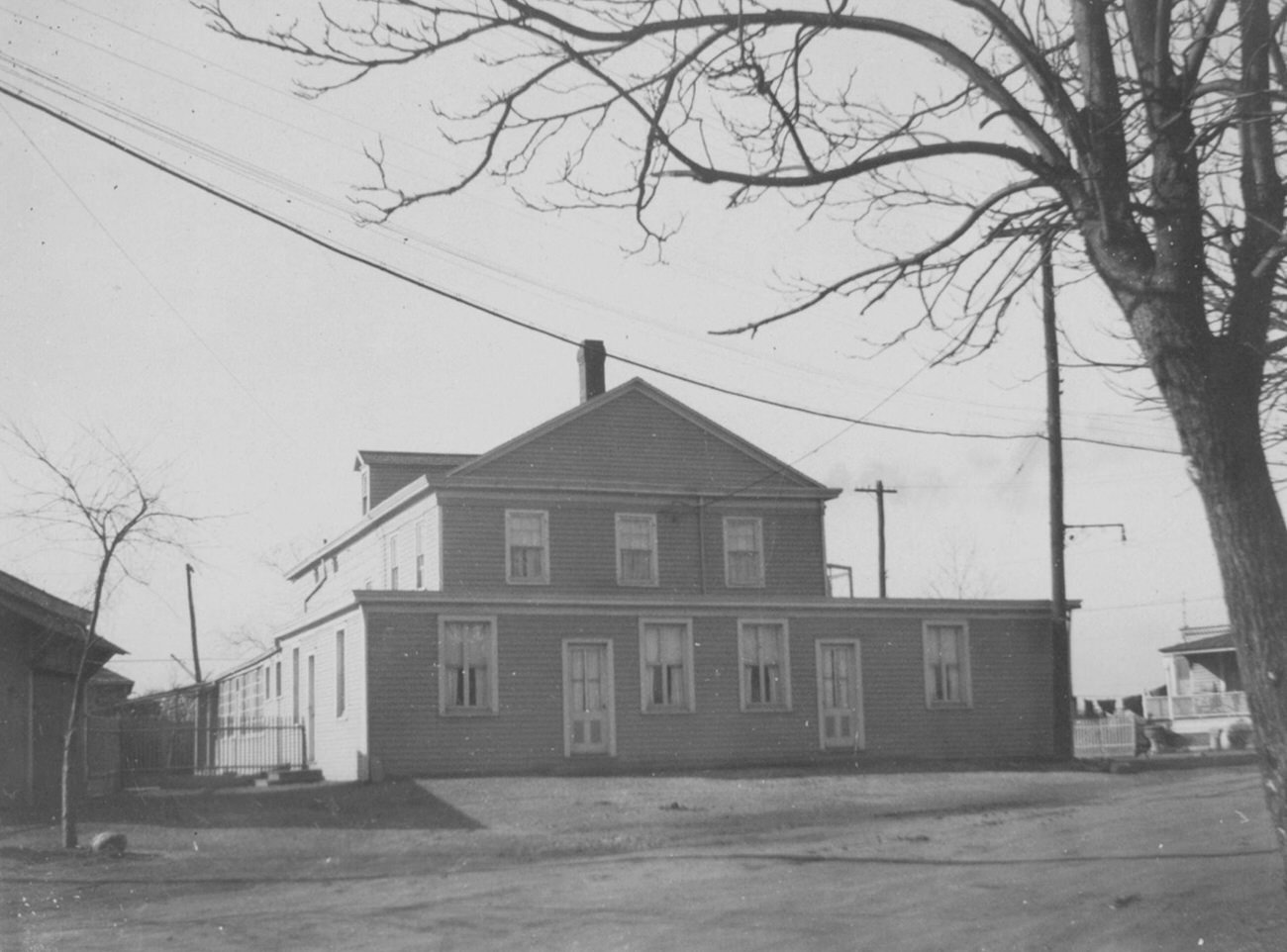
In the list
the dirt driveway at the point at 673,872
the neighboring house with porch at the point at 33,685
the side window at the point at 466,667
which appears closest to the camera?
the dirt driveway at the point at 673,872

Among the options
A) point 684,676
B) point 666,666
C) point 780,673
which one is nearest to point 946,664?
point 780,673

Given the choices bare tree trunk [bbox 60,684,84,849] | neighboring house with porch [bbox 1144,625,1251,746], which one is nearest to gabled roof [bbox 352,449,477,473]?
bare tree trunk [bbox 60,684,84,849]

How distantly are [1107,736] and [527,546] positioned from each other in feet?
60.2

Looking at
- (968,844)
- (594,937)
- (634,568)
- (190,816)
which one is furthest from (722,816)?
Answer: (634,568)

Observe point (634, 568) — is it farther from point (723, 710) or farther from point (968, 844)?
point (968, 844)

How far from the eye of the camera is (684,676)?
31.7 meters

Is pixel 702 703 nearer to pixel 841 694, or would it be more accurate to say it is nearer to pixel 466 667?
pixel 841 694

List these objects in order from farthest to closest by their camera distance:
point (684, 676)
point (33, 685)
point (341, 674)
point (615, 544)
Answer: point (615, 544) → point (684, 676) → point (341, 674) → point (33, 685)

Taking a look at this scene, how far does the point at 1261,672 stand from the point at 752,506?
28293mm

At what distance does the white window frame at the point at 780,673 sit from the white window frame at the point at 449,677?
5.62 metres

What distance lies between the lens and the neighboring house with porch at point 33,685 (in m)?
23.6

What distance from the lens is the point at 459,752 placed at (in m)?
29.1

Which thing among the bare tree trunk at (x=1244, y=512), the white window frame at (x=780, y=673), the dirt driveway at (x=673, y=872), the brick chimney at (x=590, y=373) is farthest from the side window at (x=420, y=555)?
the bare tree trunk at (x=1244, y=512)

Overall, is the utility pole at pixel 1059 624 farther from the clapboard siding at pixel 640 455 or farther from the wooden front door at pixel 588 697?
the wooden front door at pixel 588 697
